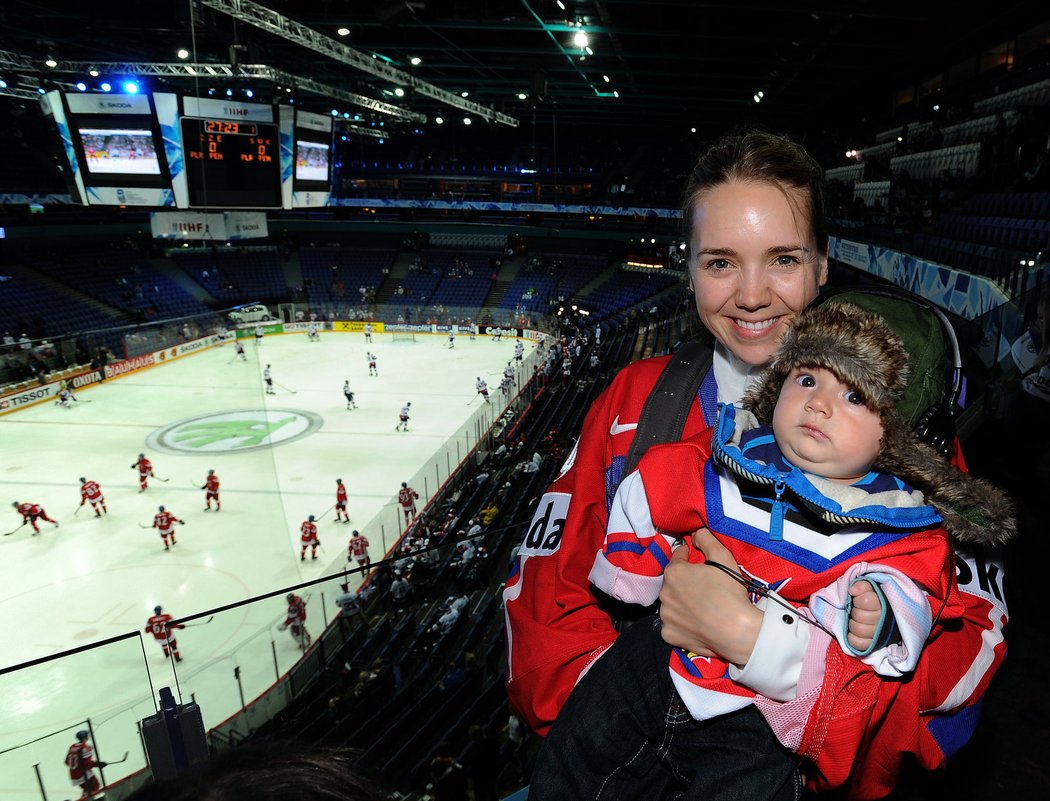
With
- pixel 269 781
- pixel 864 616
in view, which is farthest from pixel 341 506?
pixel 269 781

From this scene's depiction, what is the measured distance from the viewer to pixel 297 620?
3.80 m

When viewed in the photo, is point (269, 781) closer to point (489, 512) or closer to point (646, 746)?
point (646, 746)

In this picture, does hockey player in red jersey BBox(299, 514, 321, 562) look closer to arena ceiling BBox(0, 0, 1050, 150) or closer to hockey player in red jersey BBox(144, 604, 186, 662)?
hockey player in red jersey BBox(144, 604, 186, 662)

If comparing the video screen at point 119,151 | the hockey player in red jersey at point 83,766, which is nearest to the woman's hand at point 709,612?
the hockey player in red jersey at point 83,766

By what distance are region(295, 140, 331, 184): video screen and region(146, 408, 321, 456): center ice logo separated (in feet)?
22.8

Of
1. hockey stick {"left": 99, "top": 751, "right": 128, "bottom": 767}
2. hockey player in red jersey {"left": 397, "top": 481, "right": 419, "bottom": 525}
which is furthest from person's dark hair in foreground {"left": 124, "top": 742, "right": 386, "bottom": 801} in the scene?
hockey player in red jersey {"left": 397, "top": 481, "right": 419, "bottom": 525}

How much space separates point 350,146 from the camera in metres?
49.0

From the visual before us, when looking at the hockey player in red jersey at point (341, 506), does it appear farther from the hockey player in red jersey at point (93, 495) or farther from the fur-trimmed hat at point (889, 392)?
the fur-trimmed hat at point (889, 392)

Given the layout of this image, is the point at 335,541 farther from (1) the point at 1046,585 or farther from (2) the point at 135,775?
(1) the point at 1046,585

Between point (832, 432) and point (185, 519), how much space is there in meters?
14.2

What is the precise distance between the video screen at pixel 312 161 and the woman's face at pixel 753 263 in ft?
53.6

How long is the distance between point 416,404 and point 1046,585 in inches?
782

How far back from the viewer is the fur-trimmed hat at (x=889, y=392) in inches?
49.7

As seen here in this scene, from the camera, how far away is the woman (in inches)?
48.4
